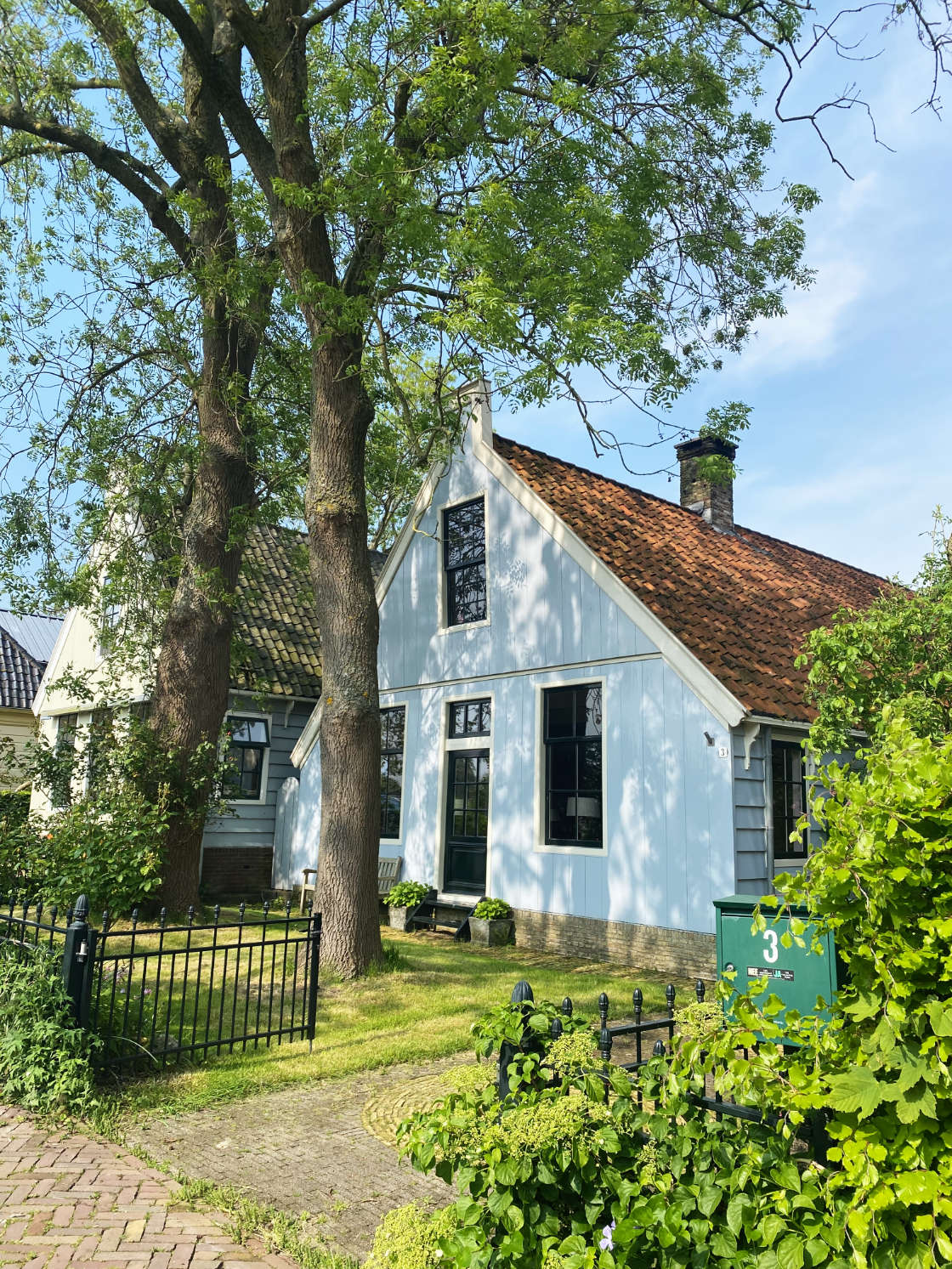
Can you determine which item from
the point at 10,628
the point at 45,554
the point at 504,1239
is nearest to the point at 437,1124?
the point at 504,1239

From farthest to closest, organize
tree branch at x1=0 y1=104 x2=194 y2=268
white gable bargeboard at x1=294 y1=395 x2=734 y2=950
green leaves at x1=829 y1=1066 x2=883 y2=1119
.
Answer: tree branch at x1=0 y1=104 x2=194 y2=268
white gable bargeboard at x1=294 y1=395 x2=734 y2=950
green leaves at x1=829 y1=1066 x2=883 y2=1119

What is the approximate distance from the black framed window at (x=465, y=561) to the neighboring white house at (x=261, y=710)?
3.63 metres

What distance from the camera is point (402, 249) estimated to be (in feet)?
32.2

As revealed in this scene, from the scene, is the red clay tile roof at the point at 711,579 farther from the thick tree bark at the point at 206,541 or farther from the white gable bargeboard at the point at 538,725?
the thick tree bark at the point at 206,541

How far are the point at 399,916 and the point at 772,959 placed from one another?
10154 millimetres

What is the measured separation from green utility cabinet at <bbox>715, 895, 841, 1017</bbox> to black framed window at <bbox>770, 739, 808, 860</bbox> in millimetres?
5959

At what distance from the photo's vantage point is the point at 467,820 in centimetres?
1470

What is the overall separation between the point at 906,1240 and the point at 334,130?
12.1 meters

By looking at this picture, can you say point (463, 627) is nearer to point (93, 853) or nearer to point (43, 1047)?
point (93, 853)

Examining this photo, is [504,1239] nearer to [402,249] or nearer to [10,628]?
[402,249]

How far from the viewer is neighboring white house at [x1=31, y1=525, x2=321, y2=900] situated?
1767 centimetres

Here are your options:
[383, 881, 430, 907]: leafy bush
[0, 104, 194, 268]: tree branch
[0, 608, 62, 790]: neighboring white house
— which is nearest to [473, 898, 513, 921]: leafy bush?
[383, 881, 430, 907]: leafy bush

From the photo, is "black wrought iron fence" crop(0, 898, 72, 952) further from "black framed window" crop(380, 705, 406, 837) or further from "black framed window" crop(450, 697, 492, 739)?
"black framed window" crop(380, 705, 406, 837)

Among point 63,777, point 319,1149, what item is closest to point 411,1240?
Result: point 319,1149
